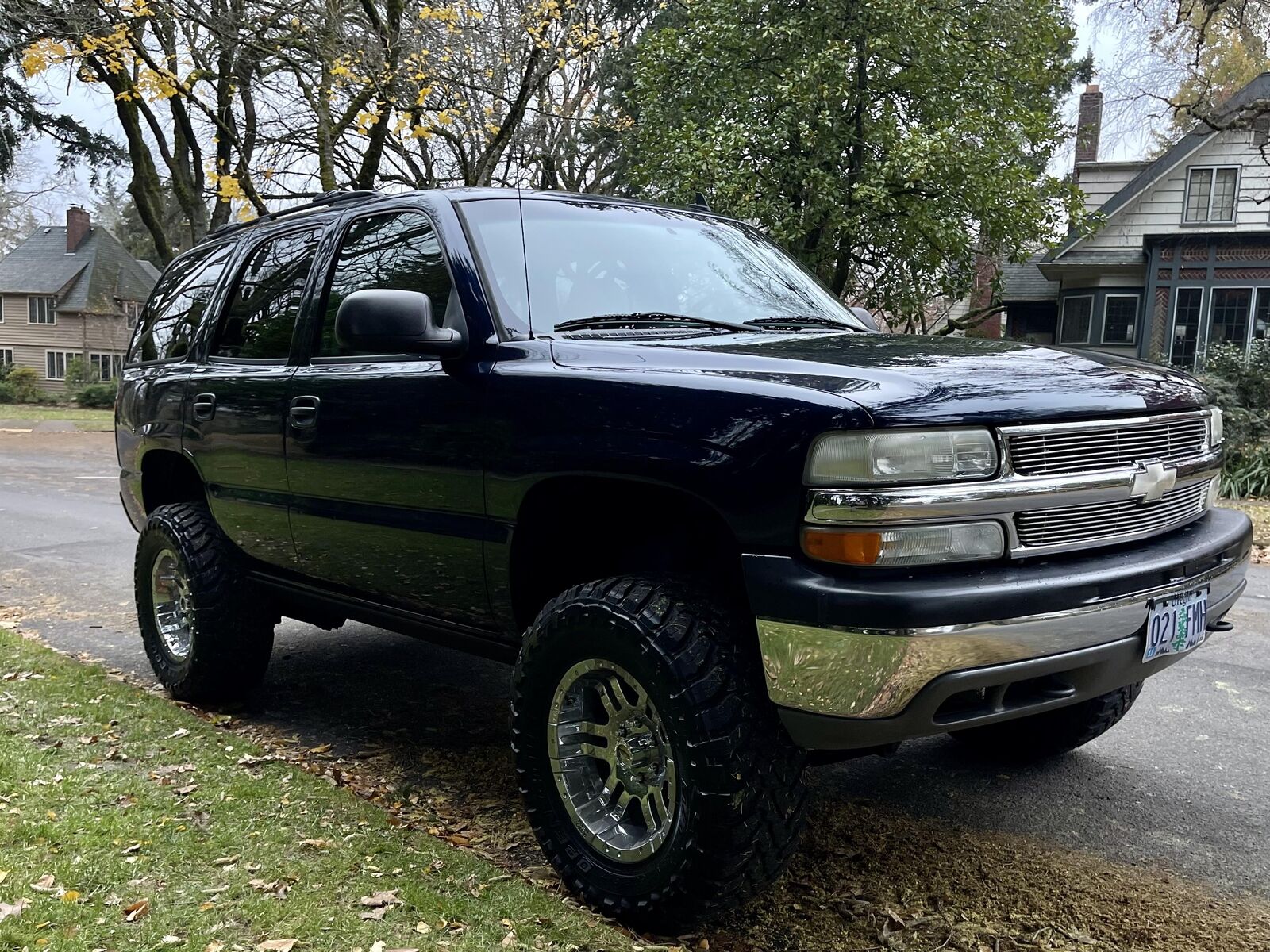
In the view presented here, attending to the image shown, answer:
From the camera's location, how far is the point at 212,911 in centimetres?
291

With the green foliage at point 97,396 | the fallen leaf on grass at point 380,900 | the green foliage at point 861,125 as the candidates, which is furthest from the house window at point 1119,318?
the green foliage at point 97,396

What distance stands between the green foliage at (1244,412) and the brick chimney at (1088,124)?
63.6 feet

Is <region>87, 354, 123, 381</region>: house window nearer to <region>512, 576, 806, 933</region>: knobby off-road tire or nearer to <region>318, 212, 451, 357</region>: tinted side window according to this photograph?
<region>318, 212, 451, 357</region>: tinted side window

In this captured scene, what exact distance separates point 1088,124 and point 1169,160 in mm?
7093

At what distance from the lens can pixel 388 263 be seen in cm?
398

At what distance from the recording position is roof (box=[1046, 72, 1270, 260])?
2472 centimetres

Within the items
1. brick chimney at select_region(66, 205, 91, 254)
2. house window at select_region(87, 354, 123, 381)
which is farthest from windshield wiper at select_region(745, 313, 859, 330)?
brick chimney at select_region(66, 205, 91, 254)

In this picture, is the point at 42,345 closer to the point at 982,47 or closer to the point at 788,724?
the point at 982,47

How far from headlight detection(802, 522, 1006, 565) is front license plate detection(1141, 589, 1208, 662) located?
63 centimetres

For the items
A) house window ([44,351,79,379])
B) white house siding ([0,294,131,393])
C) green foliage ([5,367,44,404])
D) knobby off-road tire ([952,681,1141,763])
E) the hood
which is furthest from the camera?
house window ([44,351,79,379])

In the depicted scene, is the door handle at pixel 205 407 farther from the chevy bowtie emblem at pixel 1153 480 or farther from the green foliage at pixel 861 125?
the green foliage at pixel 861 125

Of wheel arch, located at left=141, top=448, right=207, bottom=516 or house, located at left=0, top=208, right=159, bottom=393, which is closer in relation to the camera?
wheel arch, located at left=141, top=448, right=207, bottom=516

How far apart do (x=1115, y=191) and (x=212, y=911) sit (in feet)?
104

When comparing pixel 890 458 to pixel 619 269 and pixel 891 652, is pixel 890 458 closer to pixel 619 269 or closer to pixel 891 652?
pixel 891 652
